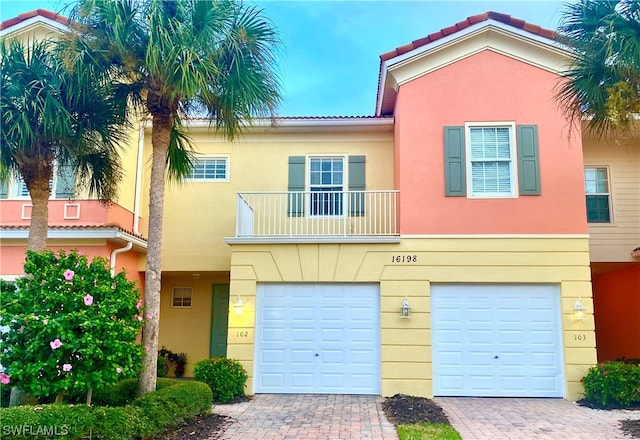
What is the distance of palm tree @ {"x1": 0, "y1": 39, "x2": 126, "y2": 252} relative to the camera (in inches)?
301

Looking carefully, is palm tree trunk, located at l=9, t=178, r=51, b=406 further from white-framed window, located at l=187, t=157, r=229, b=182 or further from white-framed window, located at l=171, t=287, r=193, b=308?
white-framed window, located at l=171, t=287, r=193, b=308

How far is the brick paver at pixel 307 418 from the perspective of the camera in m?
7.73

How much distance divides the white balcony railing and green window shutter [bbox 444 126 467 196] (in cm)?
154

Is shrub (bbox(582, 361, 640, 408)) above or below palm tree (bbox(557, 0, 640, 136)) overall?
below

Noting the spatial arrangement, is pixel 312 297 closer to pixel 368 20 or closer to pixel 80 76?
pixel 80 76

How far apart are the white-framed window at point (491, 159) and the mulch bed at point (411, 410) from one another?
471cm

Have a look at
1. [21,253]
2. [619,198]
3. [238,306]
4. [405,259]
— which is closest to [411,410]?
[405,259]

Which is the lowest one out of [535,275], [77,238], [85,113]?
[535,275]

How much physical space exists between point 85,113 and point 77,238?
4.11 m

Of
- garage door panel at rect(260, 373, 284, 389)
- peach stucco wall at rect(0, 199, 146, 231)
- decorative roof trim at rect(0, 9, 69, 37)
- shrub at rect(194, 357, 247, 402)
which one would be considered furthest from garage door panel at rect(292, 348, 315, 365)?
decorative roof trim at rect(0, 9, 69, 37)

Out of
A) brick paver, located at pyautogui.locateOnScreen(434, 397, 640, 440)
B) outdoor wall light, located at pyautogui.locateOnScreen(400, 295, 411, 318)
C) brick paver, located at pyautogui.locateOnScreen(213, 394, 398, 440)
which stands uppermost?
outdoor wall light, located at pyautogui.locateOnScreen(400, 295, 411, 318)

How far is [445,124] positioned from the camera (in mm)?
11461

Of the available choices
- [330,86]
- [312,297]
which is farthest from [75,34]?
[330,86]

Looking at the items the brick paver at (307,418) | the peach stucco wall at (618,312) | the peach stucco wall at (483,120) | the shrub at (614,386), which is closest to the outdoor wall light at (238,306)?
the brick paver at (307,418)
